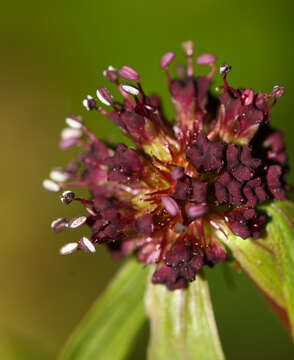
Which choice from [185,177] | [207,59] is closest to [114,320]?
[185,177]

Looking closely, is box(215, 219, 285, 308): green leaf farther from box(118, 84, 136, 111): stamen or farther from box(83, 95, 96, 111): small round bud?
box(83, 95, 96, 111): small round bud

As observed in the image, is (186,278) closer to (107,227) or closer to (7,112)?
(107,227)

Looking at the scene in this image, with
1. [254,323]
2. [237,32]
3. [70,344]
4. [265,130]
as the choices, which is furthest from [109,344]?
[237,32]

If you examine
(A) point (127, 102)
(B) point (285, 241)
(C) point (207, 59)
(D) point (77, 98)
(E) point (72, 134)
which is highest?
(D) point (77, 98)

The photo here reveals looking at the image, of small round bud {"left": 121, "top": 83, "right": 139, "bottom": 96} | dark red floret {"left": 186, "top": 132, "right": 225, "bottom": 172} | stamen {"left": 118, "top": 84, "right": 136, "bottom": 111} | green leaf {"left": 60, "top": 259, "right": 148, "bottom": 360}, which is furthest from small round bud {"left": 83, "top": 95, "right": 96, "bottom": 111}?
green leaf {"left": 60, "top": 259, "right": 148, "bottom": 360}

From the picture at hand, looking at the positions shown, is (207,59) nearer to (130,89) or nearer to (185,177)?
Result: (130,89)

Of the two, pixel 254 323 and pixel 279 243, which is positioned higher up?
pixel 279 243

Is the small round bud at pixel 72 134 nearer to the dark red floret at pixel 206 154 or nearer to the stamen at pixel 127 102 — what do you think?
the stamen at pixel 127 102

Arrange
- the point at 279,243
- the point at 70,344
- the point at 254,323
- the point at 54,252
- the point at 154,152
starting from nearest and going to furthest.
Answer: the point at 279,243
the point at 154,152
the point at 70,344
the point at 254,323
the point at 54,252
